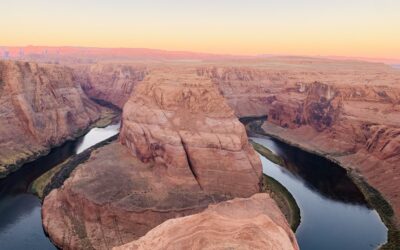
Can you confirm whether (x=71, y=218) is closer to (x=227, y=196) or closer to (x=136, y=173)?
(x=136, y=173)

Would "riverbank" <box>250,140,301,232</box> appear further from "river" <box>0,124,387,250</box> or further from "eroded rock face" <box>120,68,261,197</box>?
"eroded rock face" <box>120,68,261,197</box>

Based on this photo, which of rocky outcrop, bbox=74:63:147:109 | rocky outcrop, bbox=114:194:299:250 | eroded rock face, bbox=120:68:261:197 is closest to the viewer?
rocky outcrop, bbox=114:194:299:250

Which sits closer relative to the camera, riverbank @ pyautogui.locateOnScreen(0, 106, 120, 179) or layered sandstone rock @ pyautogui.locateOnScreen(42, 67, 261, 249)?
layered sandstone rock @ pyautogui.locateOnScreen(42, 67, 261, 249)

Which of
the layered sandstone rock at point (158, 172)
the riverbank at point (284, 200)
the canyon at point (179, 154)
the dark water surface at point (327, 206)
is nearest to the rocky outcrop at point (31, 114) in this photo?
the canyon at point (179, 154)

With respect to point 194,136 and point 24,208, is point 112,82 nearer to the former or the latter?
point 24,208

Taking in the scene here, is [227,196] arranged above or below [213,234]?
below

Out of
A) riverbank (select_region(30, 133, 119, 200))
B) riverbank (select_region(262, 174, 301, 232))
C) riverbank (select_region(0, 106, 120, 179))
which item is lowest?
riverbank (select_region(0, 106, 120, 179))

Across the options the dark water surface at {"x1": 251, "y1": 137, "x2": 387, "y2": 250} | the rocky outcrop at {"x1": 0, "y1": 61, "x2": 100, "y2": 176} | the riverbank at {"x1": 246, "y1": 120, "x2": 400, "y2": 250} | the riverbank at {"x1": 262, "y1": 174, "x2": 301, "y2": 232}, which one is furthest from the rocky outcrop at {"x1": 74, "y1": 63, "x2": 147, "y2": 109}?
the riverbank at {"x1": 262, "y1": 174, "x2": 301, "y2": 232}

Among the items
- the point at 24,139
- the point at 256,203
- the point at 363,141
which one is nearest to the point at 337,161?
Answer: the point at 363,141
